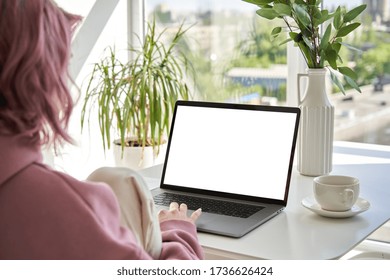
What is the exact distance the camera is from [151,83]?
2893mm

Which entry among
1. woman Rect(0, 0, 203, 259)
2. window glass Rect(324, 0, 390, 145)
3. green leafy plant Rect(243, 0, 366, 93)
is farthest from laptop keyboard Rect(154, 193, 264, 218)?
window glass Rect(324, 0, 390, 145)

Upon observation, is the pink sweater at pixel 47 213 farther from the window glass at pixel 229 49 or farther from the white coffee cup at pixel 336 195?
the window glass at pixel 229 49

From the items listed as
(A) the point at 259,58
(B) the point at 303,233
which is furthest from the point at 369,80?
(B) the point at 303,233

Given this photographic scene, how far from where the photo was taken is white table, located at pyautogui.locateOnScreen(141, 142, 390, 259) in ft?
4.63

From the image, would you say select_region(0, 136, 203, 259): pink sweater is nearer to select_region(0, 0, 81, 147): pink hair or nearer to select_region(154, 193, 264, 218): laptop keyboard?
select_region(0, 0, 81, 147): pink hair

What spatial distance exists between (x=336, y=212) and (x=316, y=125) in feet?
1.50

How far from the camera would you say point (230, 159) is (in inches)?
72.4

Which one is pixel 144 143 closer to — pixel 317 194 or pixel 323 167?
pixel 323 167

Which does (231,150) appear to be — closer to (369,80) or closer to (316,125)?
(316,125)

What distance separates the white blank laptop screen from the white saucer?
2.9 inches

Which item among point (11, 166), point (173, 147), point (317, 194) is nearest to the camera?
point (11, 166)

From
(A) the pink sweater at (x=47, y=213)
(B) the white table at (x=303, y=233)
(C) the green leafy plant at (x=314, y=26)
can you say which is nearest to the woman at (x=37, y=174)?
(A) the pink sweater at (x=47, y=213)

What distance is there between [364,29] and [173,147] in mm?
1190
